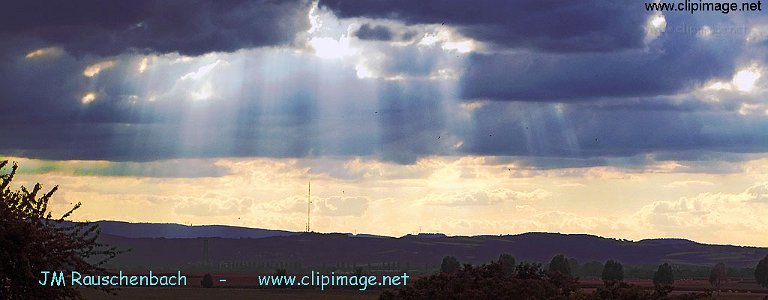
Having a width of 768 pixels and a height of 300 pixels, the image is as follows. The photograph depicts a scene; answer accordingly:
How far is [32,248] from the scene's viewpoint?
30.6 meters

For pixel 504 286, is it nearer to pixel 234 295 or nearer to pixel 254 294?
pixel 234 295

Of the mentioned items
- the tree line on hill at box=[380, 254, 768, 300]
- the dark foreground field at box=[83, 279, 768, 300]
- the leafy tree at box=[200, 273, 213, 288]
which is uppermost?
the leafy tree at box=[200, 273, 213, 288]

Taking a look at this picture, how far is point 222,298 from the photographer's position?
157 meters

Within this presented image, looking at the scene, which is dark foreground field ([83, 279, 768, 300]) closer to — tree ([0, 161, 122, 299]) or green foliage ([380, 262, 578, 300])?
green foliage ([380, 262, 578, 300])

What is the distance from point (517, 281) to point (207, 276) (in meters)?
159

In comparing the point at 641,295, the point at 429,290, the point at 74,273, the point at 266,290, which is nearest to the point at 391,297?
the point at 429,290

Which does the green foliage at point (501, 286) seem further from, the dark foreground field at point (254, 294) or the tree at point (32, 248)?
the dark foreground field at point (254, 294)

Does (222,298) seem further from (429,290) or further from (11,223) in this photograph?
(11,223)

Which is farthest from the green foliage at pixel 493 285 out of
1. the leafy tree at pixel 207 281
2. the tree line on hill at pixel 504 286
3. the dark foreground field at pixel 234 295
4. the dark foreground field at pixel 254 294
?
the leafy tree at pixel 207 281

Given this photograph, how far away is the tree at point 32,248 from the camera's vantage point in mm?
30156

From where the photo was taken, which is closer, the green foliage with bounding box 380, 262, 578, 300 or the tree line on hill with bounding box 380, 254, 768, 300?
the tree line on hill with bounding box 380, 254, 768, 300

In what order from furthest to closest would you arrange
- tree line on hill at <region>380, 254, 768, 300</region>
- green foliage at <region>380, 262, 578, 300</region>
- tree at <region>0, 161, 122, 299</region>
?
green foliage at <region>380, 262, 578, 300</region> < tree line on hill at <region>380, 254, 768, 300</region> < tree at <region>0, 161, 122, 299</region>

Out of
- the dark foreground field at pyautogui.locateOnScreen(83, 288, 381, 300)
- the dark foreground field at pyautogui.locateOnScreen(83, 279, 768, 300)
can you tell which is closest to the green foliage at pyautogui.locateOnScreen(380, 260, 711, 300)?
the dark foreground field at pyautogui.locateOnScreen(83, 279, 768, 300)

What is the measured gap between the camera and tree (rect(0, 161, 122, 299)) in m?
30.2
